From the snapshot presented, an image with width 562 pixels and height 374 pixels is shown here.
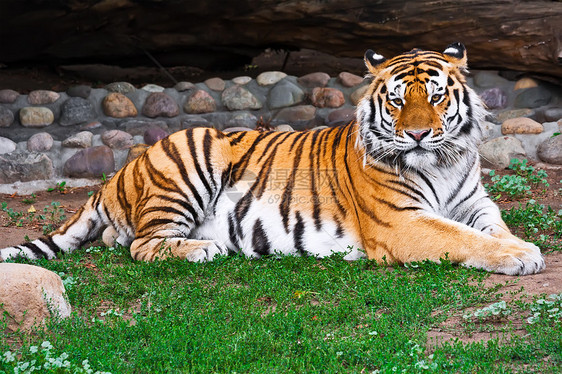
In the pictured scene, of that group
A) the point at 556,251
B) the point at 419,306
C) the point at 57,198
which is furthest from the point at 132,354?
the point at 57,198

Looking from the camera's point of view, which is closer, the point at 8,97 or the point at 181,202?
the point at 181,202

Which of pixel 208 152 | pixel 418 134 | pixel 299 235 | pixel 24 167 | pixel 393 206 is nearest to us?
pixel 418 134

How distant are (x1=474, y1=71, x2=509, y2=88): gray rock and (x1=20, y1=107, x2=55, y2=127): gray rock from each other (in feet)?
16.2

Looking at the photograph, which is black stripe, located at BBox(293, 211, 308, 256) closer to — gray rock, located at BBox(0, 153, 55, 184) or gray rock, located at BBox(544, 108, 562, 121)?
gray rock, located at BBox(0, 153, 55, 184)

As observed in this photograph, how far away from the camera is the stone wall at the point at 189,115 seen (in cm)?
732

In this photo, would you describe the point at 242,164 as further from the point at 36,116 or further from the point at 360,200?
the point at 36,116

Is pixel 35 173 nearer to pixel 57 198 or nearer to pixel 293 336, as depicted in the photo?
pixel 57 198

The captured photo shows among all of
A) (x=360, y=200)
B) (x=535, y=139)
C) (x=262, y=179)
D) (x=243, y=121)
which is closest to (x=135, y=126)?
(x=243, y=121)

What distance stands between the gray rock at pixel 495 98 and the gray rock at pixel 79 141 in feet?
14.8

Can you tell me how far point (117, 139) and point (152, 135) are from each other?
0.39 metres

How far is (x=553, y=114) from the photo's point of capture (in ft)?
24.5

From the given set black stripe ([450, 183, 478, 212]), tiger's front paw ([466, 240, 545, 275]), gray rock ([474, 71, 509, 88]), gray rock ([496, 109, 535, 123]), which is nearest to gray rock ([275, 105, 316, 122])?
gray rock ([474, 71, 509, 88])

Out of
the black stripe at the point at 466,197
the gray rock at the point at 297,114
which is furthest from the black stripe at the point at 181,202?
the gray rock at the point at 297,114

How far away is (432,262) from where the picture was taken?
169 inches
